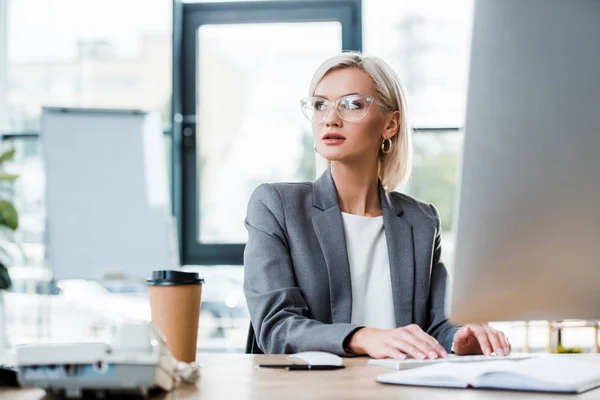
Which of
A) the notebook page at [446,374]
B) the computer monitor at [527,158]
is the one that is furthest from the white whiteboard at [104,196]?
the computer monitor at [527,158]

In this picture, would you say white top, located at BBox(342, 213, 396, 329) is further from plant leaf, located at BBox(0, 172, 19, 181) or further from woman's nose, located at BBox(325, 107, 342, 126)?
plant leaf, located at BBox(0, 172, 19, 181)

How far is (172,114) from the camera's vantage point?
455 cm

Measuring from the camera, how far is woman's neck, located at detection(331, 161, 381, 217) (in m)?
2.12

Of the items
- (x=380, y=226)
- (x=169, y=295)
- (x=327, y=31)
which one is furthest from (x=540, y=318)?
(x=327, y=31)

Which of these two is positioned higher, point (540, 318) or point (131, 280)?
point (540, 318)

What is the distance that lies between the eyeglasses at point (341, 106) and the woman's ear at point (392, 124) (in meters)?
0.10

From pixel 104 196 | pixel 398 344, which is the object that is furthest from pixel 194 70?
pixel 398 344

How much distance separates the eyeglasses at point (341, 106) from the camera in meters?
2.07

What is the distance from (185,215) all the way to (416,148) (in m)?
1.33

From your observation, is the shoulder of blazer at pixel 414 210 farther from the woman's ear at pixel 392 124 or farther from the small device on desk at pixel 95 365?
the small device on desk at pixel 95 365

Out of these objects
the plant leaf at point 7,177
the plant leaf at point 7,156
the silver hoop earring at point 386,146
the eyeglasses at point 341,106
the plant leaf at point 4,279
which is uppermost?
the eyeglasses at point 341,106

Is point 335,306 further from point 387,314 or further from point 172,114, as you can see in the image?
point 172,114

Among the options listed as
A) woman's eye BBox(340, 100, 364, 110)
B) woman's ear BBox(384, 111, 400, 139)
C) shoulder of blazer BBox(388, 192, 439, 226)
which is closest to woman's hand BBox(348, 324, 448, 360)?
shoulder of blazer BBox(388, 192, 439, 226)

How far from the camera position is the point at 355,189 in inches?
84.4
